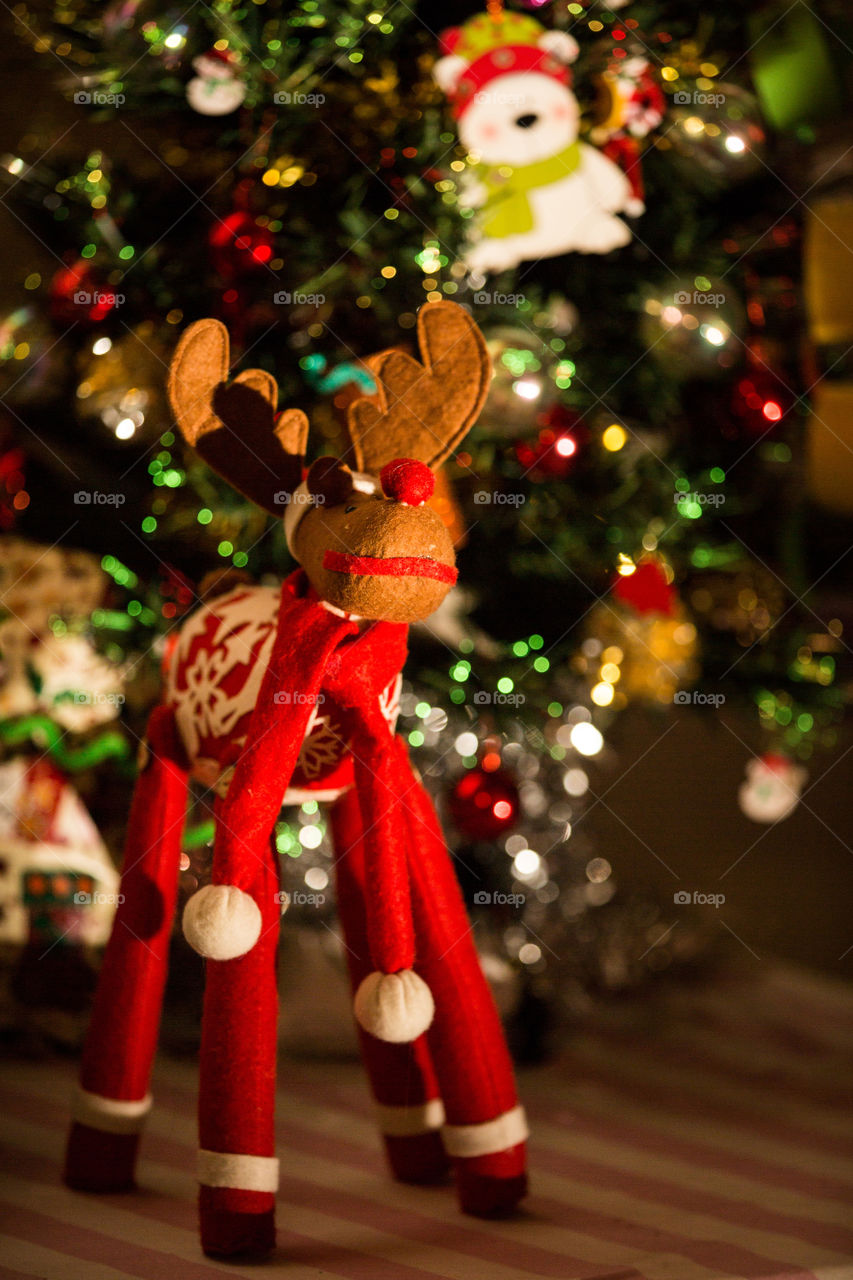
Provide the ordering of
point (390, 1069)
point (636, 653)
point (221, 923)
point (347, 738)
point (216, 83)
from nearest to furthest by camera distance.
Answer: point (221, 923), point (347, 738), point (390, 1069), point (216, 83), point (636, 653)

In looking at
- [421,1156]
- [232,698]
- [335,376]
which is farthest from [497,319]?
[421,1156]

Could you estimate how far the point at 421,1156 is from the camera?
39.5 inches

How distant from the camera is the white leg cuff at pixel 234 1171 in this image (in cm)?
82

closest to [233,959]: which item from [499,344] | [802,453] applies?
[499,344]

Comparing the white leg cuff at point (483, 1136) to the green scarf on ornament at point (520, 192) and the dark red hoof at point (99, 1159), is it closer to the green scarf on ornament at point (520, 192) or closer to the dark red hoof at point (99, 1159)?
the dark red hoof at point (99, 1159)

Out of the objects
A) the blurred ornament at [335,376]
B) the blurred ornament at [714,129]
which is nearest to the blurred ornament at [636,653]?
the blurred ornament at [335,376]

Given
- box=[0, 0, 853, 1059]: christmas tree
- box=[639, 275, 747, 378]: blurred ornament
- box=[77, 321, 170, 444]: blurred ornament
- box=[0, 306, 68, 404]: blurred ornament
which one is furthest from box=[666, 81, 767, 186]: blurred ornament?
box=[0, 306, 68, 404]: blurred ornament

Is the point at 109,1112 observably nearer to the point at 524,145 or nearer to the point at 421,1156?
the point at 421,1156

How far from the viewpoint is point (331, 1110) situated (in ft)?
3.94

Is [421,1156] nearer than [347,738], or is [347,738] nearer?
[347,738]

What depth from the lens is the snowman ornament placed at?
3.67 ft

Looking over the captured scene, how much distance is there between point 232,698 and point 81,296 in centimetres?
54

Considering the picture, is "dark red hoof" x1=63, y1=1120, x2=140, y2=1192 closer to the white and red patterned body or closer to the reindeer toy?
the reindeer toy

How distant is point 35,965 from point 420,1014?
0.67 metres
